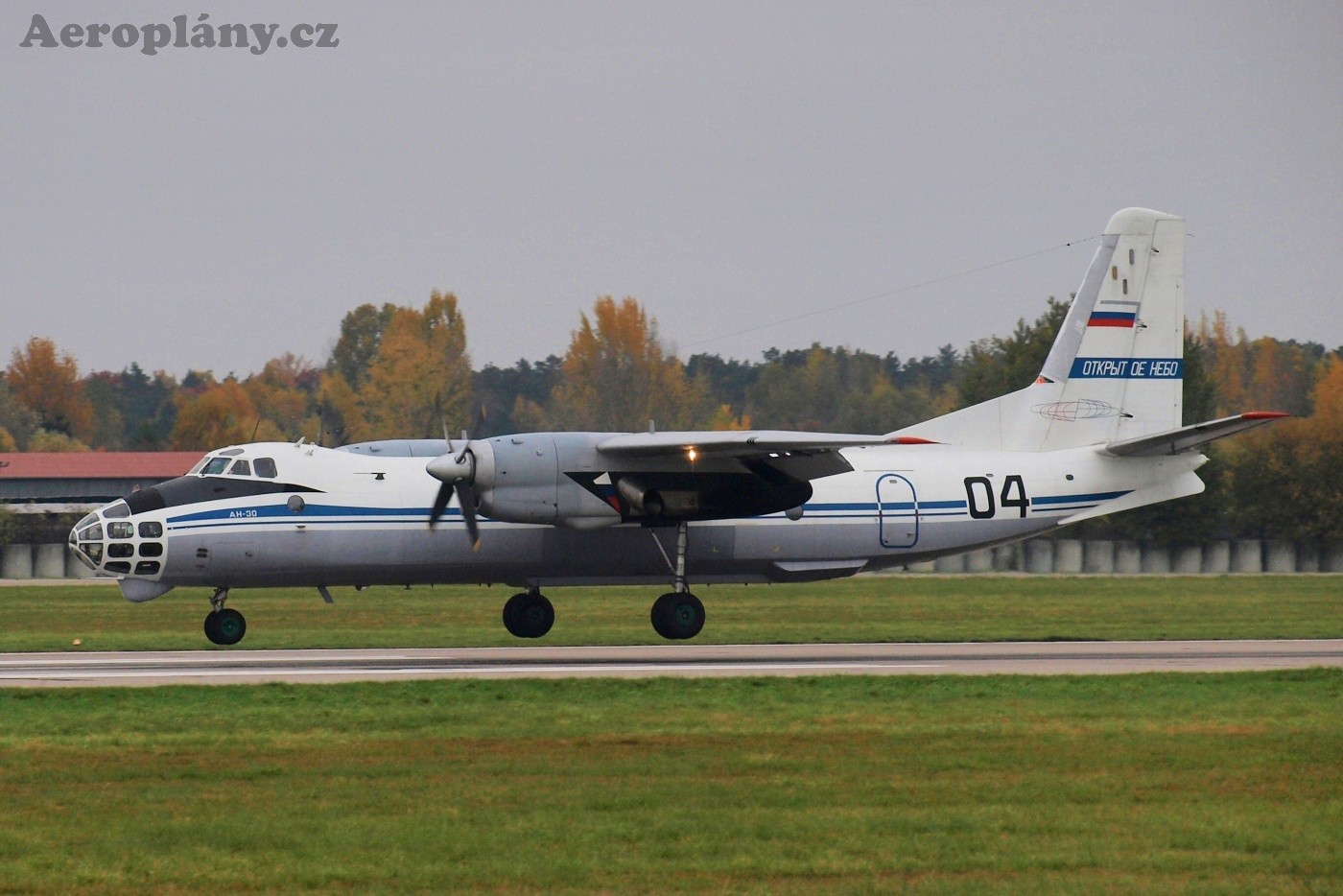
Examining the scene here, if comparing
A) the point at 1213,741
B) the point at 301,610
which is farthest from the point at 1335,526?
the point at 1213,741

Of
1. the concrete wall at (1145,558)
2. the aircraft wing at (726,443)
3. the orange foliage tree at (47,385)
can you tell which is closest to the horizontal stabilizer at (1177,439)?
the aircraft wing at (726,443)

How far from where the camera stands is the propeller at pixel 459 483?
24.5 metres

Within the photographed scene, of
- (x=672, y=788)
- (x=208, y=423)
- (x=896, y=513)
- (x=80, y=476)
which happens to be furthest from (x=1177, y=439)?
(x=208, y=423)

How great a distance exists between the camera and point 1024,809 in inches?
458

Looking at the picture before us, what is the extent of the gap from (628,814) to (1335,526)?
48332mm

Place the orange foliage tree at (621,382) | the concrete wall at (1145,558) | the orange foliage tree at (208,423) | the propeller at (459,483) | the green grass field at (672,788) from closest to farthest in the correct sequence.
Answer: the green grass field at (672,788)
the propeller at (459,483)
the concrete wall at (1145,558)
the orange foliage tree at (621,382)
the orange foliage tree at (208,423)

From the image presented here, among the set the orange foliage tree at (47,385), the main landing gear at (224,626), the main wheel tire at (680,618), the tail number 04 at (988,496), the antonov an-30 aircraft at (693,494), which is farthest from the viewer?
the orange foliage tree at (47,385)

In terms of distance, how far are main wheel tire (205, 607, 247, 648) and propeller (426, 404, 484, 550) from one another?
3472mm

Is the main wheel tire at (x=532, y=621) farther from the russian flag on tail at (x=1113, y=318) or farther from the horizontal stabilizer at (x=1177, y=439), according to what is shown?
the russian flag on tail at (x=1113, y=318)

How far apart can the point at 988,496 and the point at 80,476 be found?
55558 mm

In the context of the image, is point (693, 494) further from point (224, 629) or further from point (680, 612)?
point (224, 629)

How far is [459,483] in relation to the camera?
24656 millimetres

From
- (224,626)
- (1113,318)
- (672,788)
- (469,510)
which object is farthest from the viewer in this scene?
(1113,318)

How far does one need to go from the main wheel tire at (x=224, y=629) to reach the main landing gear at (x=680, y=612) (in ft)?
21.7
